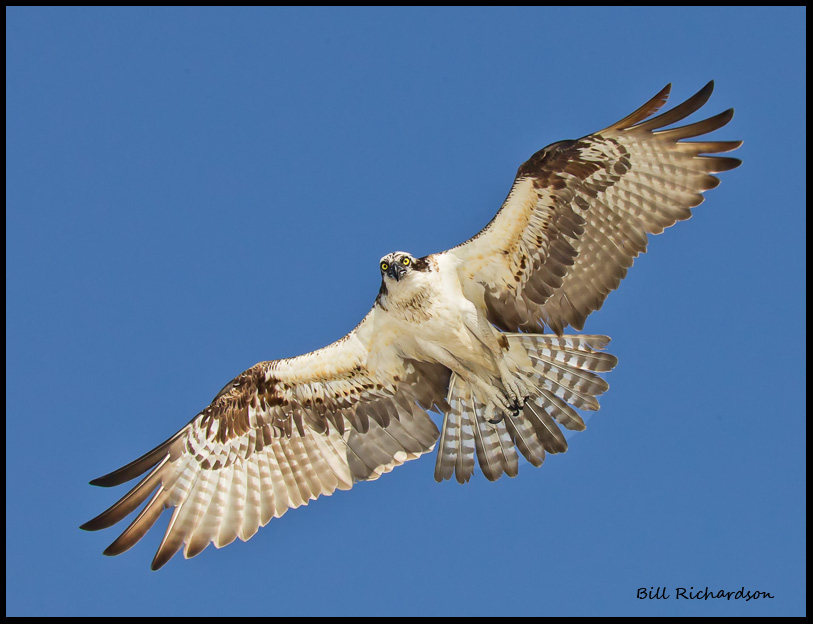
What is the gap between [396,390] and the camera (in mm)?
10523

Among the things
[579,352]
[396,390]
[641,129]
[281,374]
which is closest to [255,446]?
[281,374]

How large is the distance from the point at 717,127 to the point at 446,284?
3.01m

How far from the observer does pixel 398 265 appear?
9398mm

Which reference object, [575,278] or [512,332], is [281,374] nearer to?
[512,332]

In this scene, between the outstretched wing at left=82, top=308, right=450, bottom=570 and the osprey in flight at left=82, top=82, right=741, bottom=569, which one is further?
the outstretched wing at left=82, top=308, right=450, bottom=570

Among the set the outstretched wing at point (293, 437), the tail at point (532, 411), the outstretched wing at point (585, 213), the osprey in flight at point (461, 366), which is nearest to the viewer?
the outstretched wing at point (585, 213)

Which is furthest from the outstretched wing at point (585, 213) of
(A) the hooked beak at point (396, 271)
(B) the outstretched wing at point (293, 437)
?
(B) the outstretched wing at point (293, 437)

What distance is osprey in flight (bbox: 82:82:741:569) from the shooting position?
9.30 metres

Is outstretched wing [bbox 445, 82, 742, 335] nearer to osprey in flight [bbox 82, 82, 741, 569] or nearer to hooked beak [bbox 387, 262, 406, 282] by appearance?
osprey in flight [bbox 82, 82, 741, 569]

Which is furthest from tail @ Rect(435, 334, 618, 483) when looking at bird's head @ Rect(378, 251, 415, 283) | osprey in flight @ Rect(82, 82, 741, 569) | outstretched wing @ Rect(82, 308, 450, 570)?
bird's head @ Rect(378, 251, 415, 283)

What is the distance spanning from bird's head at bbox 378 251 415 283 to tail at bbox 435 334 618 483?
4.55 feet

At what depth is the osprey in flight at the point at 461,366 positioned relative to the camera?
9305 mm

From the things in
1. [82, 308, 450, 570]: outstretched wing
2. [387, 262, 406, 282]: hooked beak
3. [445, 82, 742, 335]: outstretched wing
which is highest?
[445, 82, 742, 335]: outstretched wing

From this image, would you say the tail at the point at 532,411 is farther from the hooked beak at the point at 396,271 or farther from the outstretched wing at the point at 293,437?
the hooked beak at the point at 396,271
